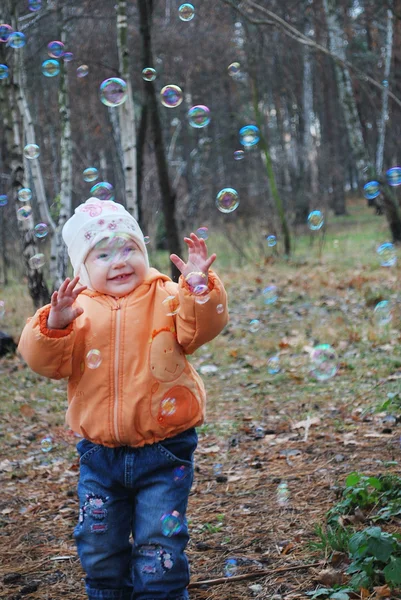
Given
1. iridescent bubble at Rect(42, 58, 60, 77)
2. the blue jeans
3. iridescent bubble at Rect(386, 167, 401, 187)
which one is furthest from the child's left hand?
iridescent bubble at Rect(42, 58, 60, 77)

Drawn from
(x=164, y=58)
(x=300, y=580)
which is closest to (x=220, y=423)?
(x=300, y=580)

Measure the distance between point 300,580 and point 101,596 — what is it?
32.4 inches

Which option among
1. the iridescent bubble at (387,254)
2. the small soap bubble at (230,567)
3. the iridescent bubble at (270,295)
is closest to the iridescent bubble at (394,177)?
the iridescent bubble at (387,254)

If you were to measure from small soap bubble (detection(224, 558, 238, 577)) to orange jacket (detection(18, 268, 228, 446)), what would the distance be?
0.81 meters

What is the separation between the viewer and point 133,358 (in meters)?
2.65

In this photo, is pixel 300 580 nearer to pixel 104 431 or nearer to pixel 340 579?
pixel 340 579

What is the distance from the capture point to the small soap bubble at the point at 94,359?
105 inches

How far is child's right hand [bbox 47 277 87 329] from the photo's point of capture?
259 centimetres

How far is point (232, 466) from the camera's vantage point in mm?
4551

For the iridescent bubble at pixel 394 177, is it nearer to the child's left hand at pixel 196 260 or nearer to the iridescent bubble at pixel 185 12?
the iridescent bubble at pixel 185 12

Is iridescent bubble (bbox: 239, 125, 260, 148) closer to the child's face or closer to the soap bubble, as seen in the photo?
the soap bubble

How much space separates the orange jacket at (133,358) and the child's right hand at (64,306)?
Result: 0.11ft

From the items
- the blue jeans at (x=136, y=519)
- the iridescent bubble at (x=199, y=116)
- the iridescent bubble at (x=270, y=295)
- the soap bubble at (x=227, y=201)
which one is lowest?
the iridescent bubble at (x=270, y=295)

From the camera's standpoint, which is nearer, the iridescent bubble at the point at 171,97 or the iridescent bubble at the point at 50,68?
the iridescent bubble at the point at 171,97
